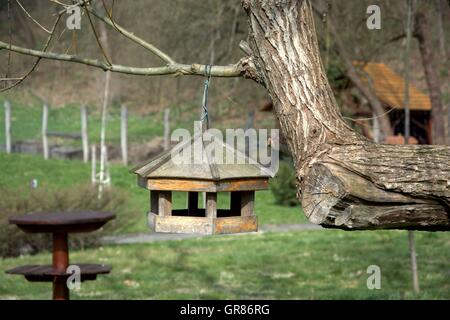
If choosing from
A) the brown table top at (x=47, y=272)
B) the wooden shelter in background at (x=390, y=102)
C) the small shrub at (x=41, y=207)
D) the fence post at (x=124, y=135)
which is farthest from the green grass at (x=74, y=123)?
the brown table top at (x=47, y=272)

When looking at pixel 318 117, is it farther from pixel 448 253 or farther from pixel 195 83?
pixel 195 83

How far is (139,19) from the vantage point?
736 inches

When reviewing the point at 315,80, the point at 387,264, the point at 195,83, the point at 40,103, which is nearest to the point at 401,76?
the point at 195,83

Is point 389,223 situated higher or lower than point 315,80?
lower

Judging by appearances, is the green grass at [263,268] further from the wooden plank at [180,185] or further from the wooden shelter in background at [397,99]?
the wooden shelter in background at [397,99]

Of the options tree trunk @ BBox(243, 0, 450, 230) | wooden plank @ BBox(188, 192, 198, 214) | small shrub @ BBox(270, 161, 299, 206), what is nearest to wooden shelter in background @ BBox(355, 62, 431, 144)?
small shrub @ BBox(270, 161, 299, 206)

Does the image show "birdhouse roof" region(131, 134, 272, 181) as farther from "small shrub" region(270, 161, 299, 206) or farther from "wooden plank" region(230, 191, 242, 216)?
"small shrub" region(270, 161, 299, 206)

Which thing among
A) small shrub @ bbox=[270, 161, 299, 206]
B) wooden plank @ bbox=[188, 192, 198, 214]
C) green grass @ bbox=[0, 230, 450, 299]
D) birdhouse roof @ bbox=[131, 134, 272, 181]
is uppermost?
birdhouse roof @ bbox=[131, 134, 272, 181]

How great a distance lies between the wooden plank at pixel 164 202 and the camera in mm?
4539

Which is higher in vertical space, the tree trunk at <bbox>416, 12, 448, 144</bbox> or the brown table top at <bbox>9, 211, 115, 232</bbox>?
the tree trunk at <bbox>416, 12, 448, 144</bbox>

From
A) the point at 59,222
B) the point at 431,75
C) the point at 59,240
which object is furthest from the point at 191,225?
the point at 431,75

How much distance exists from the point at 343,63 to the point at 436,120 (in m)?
2.81

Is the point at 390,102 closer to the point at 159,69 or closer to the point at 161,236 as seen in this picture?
the point at 161,236

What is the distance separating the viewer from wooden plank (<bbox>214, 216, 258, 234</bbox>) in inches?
172
